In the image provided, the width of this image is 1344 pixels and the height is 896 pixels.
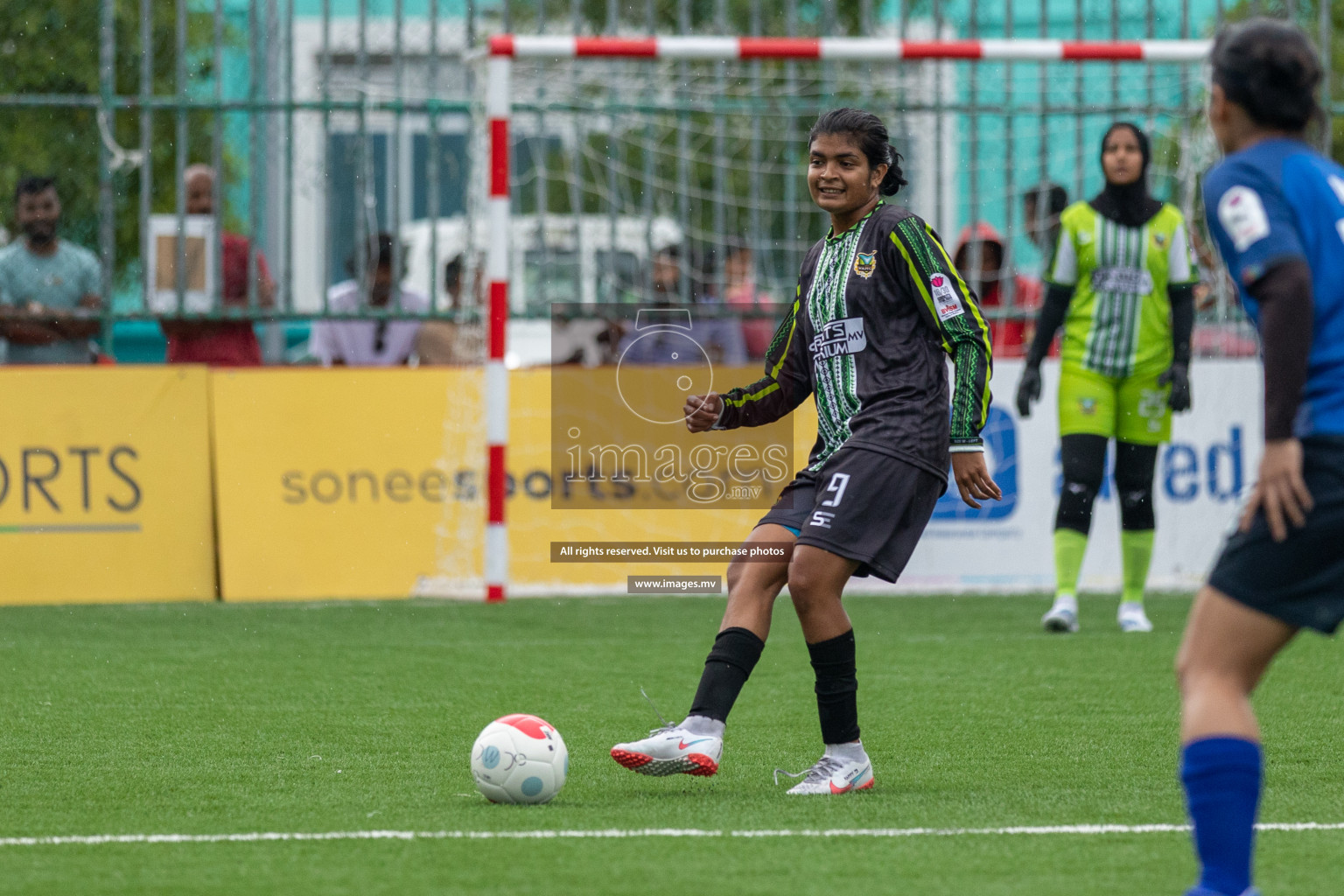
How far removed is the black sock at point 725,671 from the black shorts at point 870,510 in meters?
0.33

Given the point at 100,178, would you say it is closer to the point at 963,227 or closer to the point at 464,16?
the point at 464,16

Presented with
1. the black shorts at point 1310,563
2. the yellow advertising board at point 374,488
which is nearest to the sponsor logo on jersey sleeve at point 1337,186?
the black shorts at point 1310,563

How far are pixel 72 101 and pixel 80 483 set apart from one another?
2.14 metres

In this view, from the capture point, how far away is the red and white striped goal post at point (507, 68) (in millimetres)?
9688

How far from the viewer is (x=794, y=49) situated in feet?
31.8

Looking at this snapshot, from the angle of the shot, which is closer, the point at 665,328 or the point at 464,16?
the point at 665,328

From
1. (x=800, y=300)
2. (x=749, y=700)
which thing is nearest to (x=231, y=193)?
(x=749, y=700)

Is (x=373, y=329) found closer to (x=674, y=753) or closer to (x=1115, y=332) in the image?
(x=1115, y=332)

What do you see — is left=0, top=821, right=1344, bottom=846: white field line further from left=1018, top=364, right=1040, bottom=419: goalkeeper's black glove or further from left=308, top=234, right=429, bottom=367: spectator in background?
left=308, top=234, right=429, bottom=367: spectator in background

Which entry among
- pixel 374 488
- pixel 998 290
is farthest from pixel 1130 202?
pixel 374 488

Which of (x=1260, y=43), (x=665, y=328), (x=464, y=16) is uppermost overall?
(x=464, y=16)

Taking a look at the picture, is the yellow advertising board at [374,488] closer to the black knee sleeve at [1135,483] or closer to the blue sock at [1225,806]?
the black knee sleeve at [1135,483]

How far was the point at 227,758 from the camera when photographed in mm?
5449

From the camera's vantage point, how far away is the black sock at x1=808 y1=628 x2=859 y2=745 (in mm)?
5000
